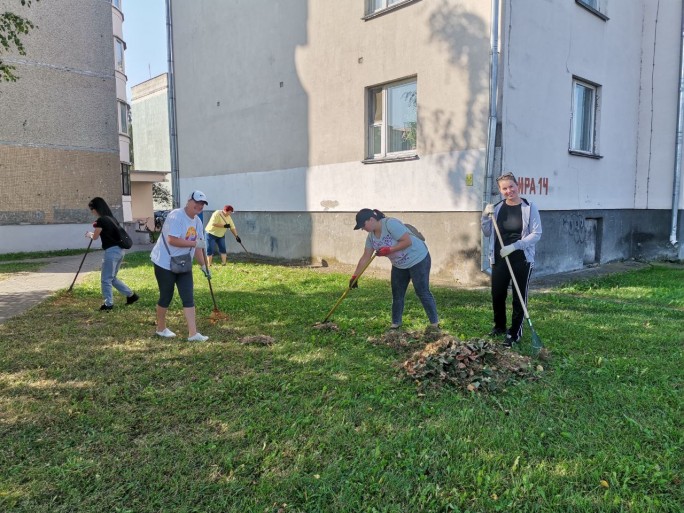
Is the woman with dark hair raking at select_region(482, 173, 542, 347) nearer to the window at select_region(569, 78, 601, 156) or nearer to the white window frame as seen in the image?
the window at select_region(569, 78, 601, 156)

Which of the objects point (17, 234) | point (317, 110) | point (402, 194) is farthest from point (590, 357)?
point (17, 234)

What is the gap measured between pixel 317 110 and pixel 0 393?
941 cm

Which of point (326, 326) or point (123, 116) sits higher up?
point (123, 116)

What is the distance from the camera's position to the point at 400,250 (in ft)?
17.3

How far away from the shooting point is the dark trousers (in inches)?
201

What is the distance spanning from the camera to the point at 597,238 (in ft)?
37.4

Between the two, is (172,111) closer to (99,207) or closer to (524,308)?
(99,207)

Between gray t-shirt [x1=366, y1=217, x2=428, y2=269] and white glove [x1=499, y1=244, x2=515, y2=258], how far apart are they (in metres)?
0.81

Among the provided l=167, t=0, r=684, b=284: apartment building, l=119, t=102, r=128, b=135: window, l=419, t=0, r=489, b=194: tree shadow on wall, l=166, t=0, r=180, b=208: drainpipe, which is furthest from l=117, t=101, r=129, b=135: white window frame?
l=419, t=0, r=489, b=194: tree shadow on wall

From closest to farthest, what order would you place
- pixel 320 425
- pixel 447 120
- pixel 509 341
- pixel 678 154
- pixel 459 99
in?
pixel 320 425 < pixel 509 341 < pixel 459 99 < pixel 447 120 < pixel 678 154

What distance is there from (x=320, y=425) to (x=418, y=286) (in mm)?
2369

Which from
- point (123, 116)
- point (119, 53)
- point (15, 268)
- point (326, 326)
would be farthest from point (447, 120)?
point (119, 53)

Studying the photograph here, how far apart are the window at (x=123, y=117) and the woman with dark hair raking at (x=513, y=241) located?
2256 centimetres

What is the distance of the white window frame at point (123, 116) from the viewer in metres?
23.4
